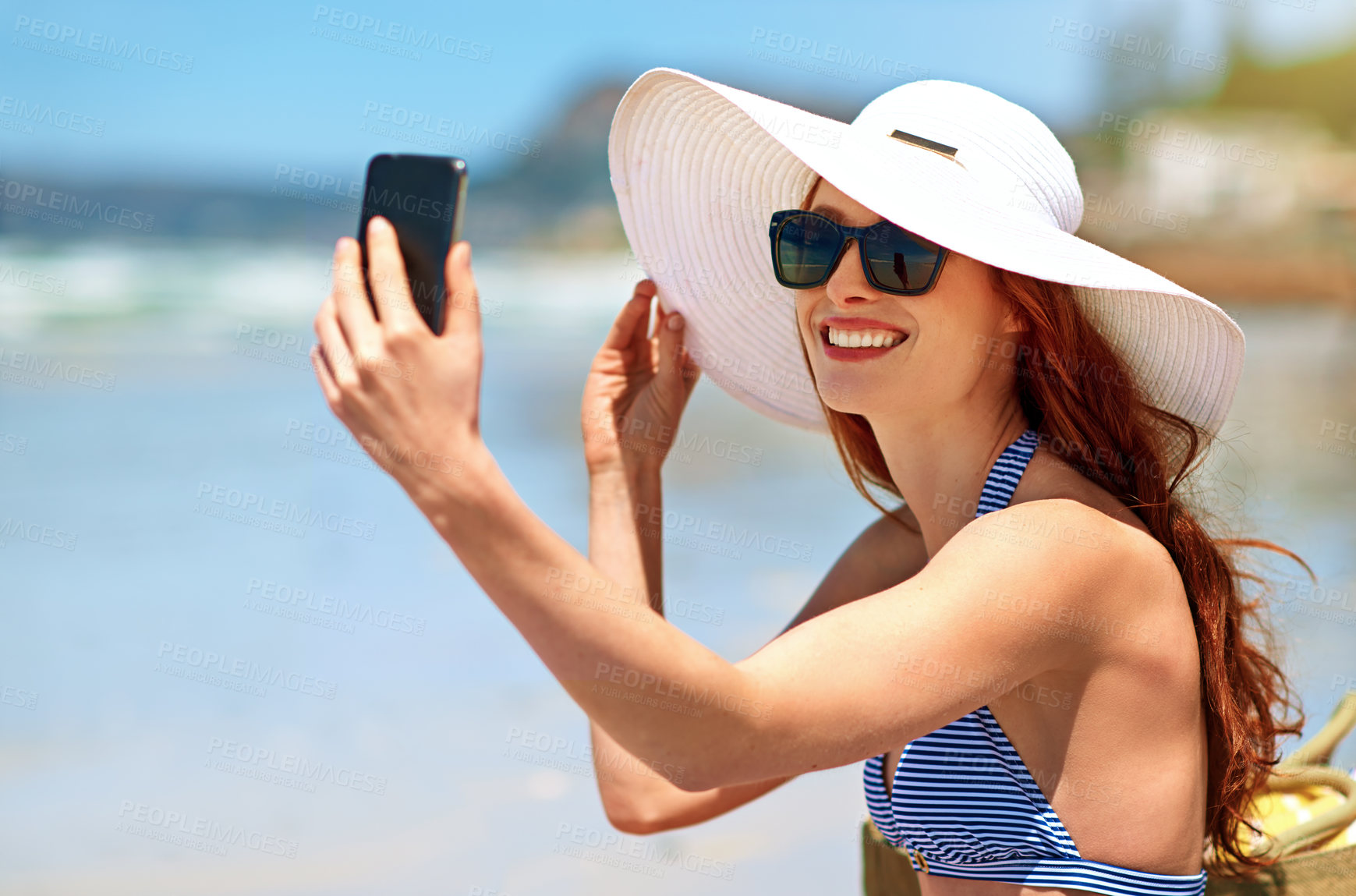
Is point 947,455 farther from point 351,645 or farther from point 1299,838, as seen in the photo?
point 351,645

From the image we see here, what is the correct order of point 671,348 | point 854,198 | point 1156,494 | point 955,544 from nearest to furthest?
point 955,544
point 854,198
point 1156,494
point 671,348

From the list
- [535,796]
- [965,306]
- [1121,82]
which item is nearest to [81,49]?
[1121,82]

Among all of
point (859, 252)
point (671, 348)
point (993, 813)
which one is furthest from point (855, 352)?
point (993, 813)

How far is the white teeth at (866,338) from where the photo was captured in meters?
1.96

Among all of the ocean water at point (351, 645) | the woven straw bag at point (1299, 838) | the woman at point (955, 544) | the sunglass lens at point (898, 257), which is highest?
the sunglass lens at point (898, 257)

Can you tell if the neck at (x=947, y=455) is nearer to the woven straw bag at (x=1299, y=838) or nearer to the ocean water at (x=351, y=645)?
the woven straw bag at (x=1299, y=838)

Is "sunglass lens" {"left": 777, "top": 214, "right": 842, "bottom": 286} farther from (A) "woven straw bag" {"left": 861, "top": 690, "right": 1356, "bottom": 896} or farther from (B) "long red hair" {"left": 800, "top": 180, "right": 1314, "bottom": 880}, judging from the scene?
(A) "woven straw bag" {"left": 861, "top": 690, "right": 1356, "bottom": 896}

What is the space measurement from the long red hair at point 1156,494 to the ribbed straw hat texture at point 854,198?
0.34 ft

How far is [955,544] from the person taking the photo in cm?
163

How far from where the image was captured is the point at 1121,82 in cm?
2741

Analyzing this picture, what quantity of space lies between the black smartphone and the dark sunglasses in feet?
2.80

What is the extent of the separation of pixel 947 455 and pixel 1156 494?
0.35 m

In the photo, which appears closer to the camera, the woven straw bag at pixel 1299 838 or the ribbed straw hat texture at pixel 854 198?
the ribbed straw hat texture at pixel 854 198

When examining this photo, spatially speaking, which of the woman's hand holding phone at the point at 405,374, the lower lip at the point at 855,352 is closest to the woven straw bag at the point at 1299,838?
the lower lip at the point at 855,352
